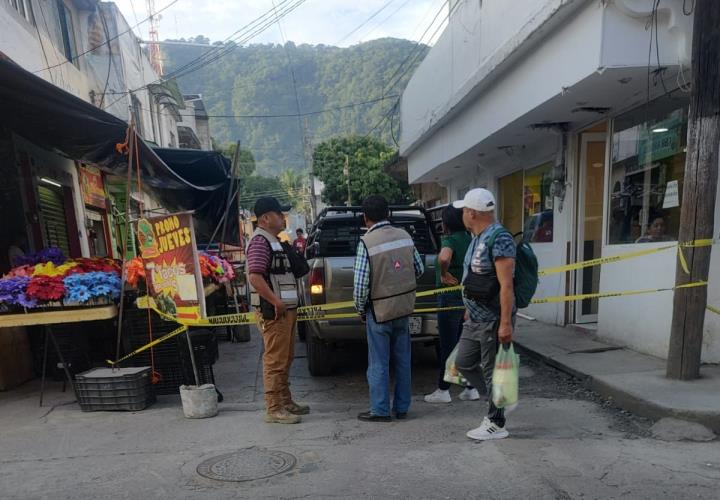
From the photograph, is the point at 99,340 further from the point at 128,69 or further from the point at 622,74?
the point at 128,69

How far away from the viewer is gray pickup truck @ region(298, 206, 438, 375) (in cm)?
464

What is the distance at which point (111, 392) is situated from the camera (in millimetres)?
4129

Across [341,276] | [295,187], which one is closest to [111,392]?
[341,276]

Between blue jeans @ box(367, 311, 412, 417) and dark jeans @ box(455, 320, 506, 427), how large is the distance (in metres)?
0.47

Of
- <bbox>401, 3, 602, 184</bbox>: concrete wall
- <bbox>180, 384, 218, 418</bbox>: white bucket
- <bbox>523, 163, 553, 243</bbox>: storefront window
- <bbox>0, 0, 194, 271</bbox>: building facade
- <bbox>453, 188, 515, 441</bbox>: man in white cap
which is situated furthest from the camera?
<bbox>523, 163, 553, 243</bbox>: storefront window

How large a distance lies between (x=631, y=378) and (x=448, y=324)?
1736 millimetres

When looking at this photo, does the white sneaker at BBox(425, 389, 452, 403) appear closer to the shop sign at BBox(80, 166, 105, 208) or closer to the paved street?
A: the paved street

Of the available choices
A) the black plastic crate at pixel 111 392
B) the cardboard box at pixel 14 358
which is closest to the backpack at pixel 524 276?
the black plastic crate at pixel 111 392

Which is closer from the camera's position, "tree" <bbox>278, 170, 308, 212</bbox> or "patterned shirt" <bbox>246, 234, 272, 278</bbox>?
"patterned shirt" <bbox>246, 234, 272, 278</bbox>

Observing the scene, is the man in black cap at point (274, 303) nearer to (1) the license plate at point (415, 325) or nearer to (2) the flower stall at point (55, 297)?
(1) the license plate at point (415, 325)

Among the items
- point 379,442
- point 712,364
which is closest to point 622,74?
point 712,364

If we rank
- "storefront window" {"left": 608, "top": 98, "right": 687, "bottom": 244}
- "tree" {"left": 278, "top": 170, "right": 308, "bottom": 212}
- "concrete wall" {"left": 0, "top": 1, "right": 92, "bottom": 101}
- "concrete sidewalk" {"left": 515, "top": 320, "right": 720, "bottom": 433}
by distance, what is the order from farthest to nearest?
"tree" {"left": 278, "top": 170, "right": 308, "bottom": 212} → "concrete wall" {"left": 0, "top": 1, "right": 92, "bottom": 101} → "storefront window" {"left": 608, "top": 98, "right": 687, "bottom": 244} → "concrete sidewalk" {"left": 515, "top": 320, "right": 720, "bottom": 433}

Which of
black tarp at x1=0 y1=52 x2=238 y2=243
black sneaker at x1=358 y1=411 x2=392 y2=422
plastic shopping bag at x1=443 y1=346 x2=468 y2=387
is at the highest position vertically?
black tarp at x1=0 y1=52 x2=238 y2=243

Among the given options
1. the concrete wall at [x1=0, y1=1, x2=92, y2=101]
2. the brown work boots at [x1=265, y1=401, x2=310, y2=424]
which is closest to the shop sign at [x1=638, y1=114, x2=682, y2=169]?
the brown work boots at [x1=265, y1=401, x2=310, y2=424]
